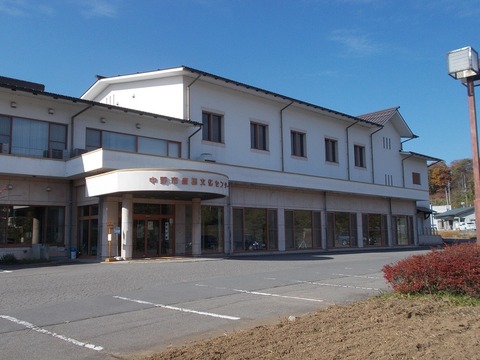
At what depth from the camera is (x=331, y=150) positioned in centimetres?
3409

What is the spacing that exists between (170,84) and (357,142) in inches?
646

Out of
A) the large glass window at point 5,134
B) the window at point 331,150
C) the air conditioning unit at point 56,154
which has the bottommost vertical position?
the air conditioning unit at point 56,154

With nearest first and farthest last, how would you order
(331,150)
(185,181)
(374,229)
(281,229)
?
(185,181)
(281,229)
(331,150)
(374,229)

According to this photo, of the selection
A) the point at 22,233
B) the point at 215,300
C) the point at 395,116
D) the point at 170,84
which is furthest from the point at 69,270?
the point at 395,116

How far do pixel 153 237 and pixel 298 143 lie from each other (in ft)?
42.4

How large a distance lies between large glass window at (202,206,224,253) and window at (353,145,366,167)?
1541 cm

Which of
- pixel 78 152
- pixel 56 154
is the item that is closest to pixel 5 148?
pixel 56 154

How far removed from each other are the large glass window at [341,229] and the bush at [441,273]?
21.8 metres

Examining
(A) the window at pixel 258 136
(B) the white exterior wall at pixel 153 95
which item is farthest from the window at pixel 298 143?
Answer: (B) the white exterior wall at pixel 153 95

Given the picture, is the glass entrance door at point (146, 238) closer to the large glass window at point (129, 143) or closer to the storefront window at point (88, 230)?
the storefront window at point (88, 230)

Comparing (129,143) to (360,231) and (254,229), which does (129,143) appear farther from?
(360,231)

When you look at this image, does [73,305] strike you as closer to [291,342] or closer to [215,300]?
[215,300]

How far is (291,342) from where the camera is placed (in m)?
5.79

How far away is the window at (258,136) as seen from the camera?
2872 cm
